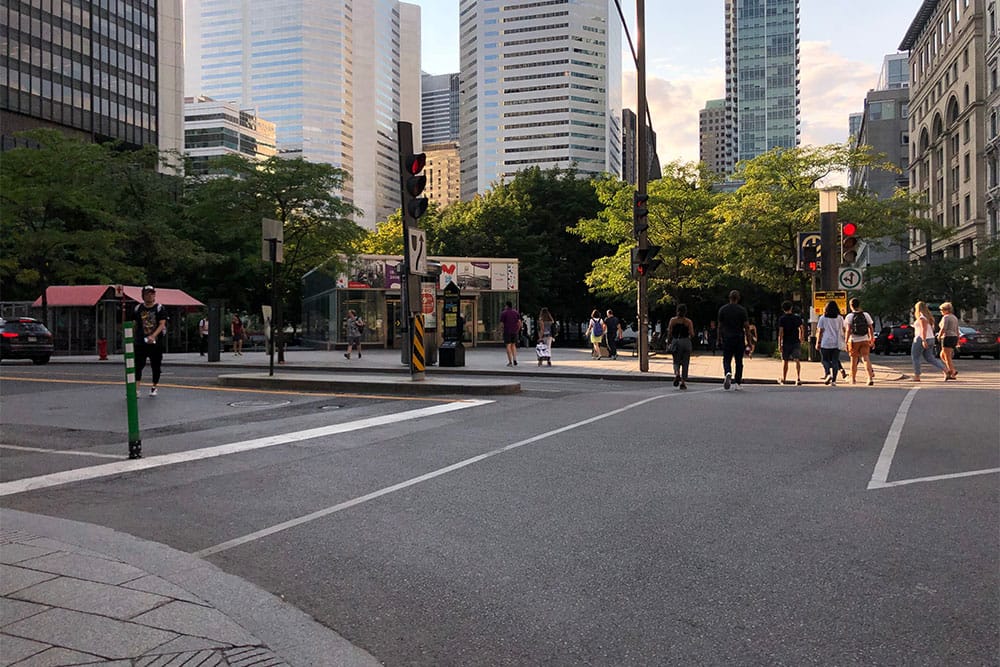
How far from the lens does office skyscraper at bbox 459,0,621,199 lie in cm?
18575

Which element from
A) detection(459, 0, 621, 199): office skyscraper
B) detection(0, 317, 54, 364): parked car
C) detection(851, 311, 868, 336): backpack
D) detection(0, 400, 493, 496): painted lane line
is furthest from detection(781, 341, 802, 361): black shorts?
detection(459, 0, 621, 199): office skyscraper

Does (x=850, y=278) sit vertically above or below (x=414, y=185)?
below

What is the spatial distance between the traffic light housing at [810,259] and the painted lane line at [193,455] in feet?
41.1

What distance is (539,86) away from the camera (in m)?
188

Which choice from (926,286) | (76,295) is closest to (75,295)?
(76,295)

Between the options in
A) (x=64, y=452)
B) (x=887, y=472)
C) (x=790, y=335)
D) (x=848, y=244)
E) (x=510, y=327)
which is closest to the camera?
(x=887, y=472)

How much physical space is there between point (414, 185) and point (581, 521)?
10030mm

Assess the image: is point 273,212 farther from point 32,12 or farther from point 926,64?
point 926,64

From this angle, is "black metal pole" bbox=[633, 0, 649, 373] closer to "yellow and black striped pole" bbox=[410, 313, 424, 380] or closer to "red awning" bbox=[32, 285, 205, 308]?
"yellow and black striped pole" bbox=[410, 313, 424, 380]

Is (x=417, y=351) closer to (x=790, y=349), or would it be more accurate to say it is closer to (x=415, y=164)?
(x=415, y=164)

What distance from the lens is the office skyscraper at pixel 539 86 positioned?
186 metres

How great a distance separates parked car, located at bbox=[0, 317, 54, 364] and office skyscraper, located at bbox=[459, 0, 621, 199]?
6442 inches

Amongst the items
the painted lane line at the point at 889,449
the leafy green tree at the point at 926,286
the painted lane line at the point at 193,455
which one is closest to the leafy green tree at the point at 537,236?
the leafy green tree at the point at 926,286

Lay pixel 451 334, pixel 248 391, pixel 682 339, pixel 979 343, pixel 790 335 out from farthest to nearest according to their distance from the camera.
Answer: pixel 979 343
pixel 451 334
pixel 790 335
pixel 682 339
pixel 248 391
